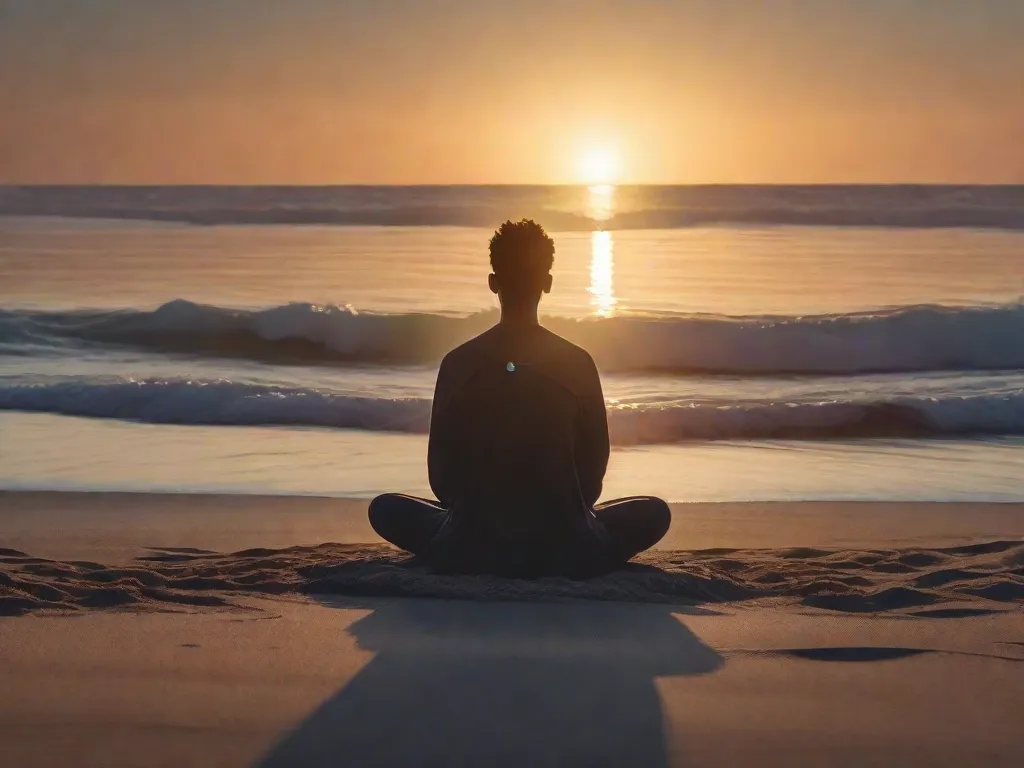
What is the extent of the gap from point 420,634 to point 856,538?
264cm

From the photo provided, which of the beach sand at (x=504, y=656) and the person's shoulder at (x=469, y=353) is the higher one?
the person's shoulder at (x=469, y=353)

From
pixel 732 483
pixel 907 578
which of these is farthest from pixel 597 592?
pixel 732 483

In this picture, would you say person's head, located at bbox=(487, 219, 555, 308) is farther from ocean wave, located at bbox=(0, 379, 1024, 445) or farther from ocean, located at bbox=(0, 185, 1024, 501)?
ocean wave, located at bbox=(0, 379, 1024, 445)

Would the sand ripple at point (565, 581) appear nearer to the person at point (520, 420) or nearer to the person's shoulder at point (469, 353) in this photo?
the person at point (520, 420)

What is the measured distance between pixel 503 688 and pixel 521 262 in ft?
4.64

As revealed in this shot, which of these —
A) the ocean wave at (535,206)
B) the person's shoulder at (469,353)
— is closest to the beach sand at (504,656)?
the person's shoulder at (469,353)

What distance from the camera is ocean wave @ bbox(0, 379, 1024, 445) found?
9.85 metres

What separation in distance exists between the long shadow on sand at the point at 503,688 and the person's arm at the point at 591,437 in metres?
0.44

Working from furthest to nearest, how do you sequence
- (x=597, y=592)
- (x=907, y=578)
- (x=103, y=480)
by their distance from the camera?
(x=103, y=480) → (x=907, y=578) → (x=597, y=592)

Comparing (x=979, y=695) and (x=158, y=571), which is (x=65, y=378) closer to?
→ (x=158, y=571)

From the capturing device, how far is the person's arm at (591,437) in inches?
177

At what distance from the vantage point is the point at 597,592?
474 cm

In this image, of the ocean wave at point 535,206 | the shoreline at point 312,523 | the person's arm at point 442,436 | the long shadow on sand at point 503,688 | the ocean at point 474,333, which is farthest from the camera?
the ocean wave at point 535,206

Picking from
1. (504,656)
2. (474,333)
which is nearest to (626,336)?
(474,333)
